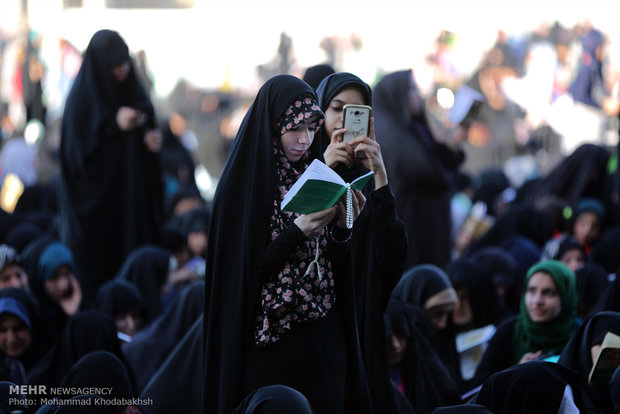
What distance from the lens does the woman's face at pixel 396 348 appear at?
4.83 m

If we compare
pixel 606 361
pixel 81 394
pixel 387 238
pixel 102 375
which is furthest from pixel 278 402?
pixel 606 361

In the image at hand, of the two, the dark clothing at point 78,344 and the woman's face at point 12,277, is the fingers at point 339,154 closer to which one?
the dark clothing at point 78,344

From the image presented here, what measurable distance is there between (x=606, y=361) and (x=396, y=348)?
102 cm

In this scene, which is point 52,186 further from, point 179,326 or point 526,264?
point 179,326

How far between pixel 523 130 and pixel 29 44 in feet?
25.5

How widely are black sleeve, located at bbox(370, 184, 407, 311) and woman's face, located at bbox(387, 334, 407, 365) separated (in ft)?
2.19

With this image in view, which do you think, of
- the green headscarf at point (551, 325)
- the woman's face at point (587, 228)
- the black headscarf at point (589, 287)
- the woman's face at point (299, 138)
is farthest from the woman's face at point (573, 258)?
the woman's face at point (299, 138)

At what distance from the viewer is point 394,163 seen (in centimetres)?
692

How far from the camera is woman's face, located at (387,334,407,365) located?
483 centimetres

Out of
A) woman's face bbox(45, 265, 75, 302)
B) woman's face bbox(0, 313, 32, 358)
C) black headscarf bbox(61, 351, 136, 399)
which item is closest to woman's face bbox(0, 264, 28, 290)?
woman's face bbox(45, 265, 75, 302)

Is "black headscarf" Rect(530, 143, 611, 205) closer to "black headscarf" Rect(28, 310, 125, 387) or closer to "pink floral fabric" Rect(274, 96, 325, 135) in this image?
"black headscarf" Rect(28, 310, 125, 387)

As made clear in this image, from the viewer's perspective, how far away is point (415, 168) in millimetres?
6988

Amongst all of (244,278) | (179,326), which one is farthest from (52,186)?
(244,278)

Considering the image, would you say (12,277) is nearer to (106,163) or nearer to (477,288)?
(106,163)
